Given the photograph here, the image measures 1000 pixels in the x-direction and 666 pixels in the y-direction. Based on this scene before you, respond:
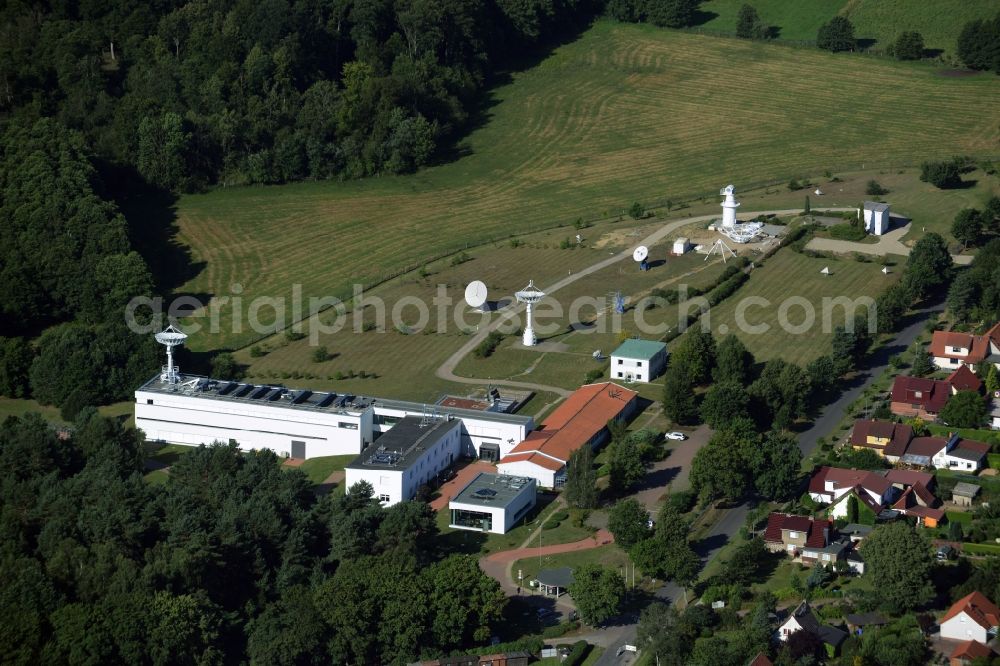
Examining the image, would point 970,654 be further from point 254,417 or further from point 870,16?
point 870,16

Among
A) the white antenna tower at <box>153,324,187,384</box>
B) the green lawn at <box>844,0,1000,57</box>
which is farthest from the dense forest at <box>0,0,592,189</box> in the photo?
the white antenna tower at <box>153,324,187,384</box>

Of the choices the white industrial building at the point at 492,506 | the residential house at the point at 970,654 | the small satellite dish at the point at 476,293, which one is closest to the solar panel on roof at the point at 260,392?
the white industrial building at the point at 492,506

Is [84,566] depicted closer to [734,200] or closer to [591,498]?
[591,498]

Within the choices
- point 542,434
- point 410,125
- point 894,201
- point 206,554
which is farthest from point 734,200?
point 206,554

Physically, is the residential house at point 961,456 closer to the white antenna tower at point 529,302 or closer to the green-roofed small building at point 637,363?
the green-roofed small building at point 637,363

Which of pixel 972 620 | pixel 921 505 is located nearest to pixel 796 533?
pixel 921 505
